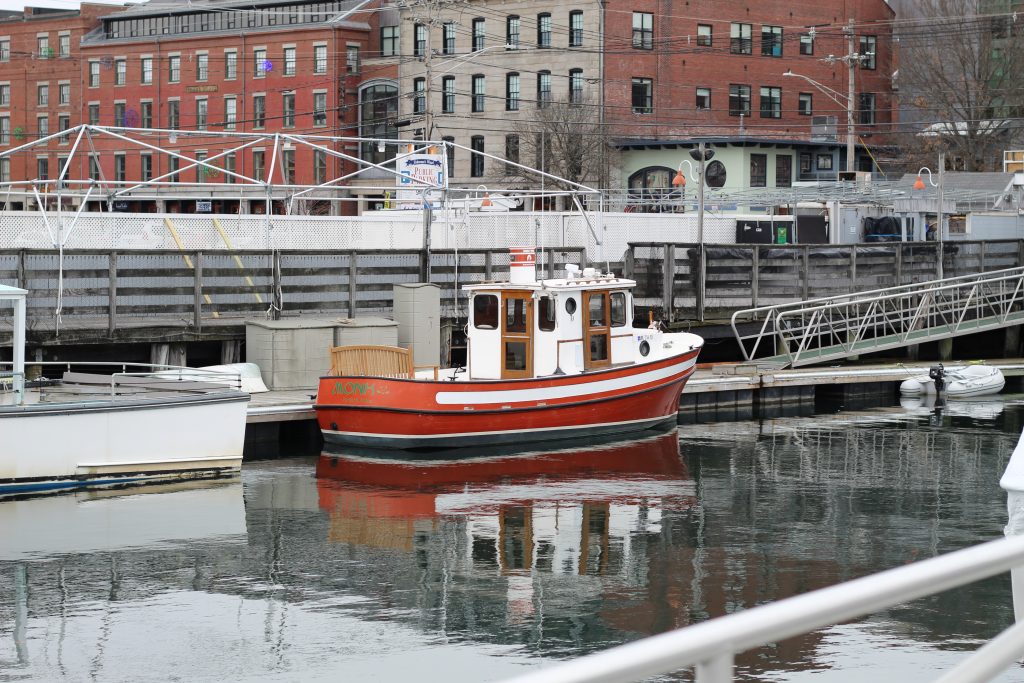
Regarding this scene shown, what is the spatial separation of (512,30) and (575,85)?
4949mm

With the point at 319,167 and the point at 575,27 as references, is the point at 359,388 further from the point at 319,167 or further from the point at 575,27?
the point at 319,167

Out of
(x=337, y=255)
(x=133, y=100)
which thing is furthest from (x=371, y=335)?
(x=133, y=100)

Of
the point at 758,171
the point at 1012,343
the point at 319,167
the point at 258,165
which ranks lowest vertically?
the point at 1012,343

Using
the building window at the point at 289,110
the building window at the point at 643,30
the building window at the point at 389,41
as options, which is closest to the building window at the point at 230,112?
the building window at the point at 289,110

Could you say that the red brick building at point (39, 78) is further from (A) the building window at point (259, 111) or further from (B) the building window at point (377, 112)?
(B) the building window at point (377, 112)

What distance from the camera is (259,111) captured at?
242 feet

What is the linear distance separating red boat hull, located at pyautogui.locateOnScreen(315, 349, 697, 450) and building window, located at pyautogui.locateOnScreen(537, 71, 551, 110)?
4373 cm

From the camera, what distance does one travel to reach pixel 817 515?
19.1m

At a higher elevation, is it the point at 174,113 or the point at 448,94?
the point at 448,94

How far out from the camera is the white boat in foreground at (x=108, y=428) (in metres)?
19.4

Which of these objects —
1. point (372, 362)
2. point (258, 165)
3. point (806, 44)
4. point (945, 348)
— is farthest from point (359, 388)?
point (806, 44)

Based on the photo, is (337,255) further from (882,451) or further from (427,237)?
(882,451)

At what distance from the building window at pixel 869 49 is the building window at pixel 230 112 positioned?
1293 inches

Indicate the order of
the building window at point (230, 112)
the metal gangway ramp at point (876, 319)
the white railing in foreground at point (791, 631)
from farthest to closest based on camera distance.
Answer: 1. the building window at point (230, 112)
2. the metal gangway ramp at point (876, 319)
3. the white railing in foreground at point (791, 631)
